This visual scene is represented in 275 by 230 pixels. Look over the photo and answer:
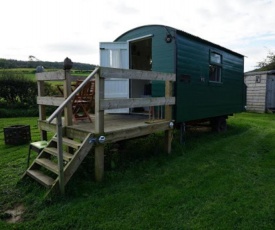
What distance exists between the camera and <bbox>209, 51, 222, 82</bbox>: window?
710 centimetres

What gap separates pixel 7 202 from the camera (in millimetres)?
3141

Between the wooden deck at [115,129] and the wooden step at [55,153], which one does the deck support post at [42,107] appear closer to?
the wooden deck at [115,129]

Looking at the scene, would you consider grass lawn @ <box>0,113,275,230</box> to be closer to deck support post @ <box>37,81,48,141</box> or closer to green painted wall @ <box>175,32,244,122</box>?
deck support post @ <box>37,81,48,141</box>

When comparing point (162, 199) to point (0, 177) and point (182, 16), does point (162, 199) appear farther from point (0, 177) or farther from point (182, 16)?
point (182, 16)

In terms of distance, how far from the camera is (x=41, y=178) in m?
3.48

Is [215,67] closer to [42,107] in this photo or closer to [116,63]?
[116,63]

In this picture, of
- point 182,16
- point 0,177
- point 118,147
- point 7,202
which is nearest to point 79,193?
point 7,202

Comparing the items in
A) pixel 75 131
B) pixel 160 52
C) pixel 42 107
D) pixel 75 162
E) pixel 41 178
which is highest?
pixel 160 52

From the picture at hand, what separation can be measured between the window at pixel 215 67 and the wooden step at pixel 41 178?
5561 millimetres

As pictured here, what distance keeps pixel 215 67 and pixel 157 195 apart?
5.41 metres

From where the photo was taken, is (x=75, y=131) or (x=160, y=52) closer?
(x=75, y=131)

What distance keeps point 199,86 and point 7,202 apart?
5.22 metres

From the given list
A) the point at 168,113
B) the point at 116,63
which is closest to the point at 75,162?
the point at 168,113

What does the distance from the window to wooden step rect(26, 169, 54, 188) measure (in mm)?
5561
